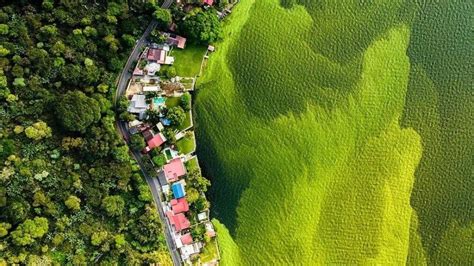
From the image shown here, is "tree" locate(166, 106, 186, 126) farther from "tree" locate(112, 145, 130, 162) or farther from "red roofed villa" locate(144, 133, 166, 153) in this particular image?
"tree" locate(112, 145, 130, 162)

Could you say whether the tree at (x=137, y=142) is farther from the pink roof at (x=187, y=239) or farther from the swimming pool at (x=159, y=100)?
the pink roof at (x=187, y=239)

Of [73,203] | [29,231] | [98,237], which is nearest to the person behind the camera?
[29,231]

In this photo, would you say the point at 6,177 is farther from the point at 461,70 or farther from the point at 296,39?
the point at 461,70

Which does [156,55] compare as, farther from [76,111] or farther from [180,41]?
[76,111]

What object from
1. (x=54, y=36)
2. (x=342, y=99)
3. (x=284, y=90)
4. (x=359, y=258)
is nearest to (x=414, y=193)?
(x=359, y=258)

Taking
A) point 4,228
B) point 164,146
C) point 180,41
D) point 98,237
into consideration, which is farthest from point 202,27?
point 4,228

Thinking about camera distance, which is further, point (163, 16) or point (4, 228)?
point (163, 16)

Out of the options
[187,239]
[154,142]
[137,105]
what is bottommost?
[187,239]

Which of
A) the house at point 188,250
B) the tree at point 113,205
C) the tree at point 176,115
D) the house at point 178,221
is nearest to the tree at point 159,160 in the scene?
the tree at point 176,115
